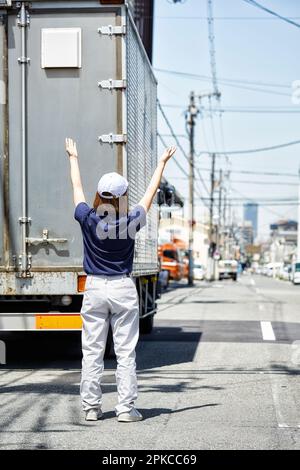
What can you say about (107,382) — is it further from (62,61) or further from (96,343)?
(62,61)

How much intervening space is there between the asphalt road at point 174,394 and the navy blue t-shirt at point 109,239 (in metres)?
1.16

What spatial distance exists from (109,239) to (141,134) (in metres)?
4.68

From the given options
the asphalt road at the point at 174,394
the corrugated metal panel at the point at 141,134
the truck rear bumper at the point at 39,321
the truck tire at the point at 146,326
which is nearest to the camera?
the asphalt road at the point at 174,394

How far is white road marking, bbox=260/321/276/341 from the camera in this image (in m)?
13.4

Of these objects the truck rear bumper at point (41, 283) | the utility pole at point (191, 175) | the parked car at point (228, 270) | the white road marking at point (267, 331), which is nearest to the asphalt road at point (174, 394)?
the white road marking at point (267, 331)

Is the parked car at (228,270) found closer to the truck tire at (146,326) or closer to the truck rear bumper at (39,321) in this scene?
the truck tire at (146,326)

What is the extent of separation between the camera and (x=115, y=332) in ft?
21.5

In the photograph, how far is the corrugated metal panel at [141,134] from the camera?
32.2ft

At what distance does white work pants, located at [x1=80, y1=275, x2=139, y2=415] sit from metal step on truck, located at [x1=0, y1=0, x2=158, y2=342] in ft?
9.20

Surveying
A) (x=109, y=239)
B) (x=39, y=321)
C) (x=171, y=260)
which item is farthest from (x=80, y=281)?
(x=171, y=260)

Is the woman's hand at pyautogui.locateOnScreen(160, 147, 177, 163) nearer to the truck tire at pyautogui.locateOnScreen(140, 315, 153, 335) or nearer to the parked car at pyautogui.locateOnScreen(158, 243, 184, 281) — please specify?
the truck tire at pyautogui.locateOnScreen(140, 315, 153, 335)

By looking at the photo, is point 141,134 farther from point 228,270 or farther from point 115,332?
point 228,270

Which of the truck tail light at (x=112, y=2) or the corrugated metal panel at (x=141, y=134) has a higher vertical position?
the truck tail light at (x=112, y=2)

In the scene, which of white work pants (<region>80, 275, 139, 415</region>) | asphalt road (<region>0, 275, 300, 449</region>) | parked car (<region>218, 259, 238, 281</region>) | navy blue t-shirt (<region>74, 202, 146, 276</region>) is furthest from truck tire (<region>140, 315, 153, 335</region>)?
parked car (<region>218, 259, 238, 281</region>)
